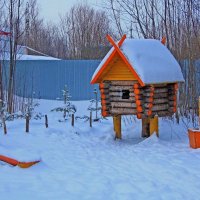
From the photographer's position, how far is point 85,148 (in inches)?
255

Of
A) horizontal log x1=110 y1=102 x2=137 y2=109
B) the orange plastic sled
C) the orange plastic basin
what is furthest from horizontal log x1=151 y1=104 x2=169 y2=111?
the orange plastic sled

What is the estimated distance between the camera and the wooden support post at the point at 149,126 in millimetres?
7194

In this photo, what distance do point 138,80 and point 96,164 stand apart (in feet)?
6.51

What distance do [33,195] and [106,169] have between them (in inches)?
57.3

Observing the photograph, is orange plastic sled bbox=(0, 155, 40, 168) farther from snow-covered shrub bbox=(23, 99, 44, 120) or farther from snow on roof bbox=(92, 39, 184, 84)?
snow-covered shrub bbox=(23, 99, 44, 120)

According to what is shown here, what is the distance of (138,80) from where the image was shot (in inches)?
261

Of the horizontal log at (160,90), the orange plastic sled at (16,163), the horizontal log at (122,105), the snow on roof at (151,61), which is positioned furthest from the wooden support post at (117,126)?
the orange plastic sled at (16,163)

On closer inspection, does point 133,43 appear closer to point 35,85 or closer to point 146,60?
point 146,60

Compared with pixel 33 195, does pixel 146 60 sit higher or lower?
higher

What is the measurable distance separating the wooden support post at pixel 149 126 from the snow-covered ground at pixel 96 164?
0.65 ft

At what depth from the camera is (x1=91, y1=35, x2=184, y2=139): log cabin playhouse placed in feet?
22.2

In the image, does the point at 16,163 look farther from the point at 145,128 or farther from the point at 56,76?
Result: the point at 56,76

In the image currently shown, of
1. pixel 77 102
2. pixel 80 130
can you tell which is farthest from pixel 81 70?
pixel 80 130

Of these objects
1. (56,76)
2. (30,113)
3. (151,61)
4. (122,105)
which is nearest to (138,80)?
(151,61)
